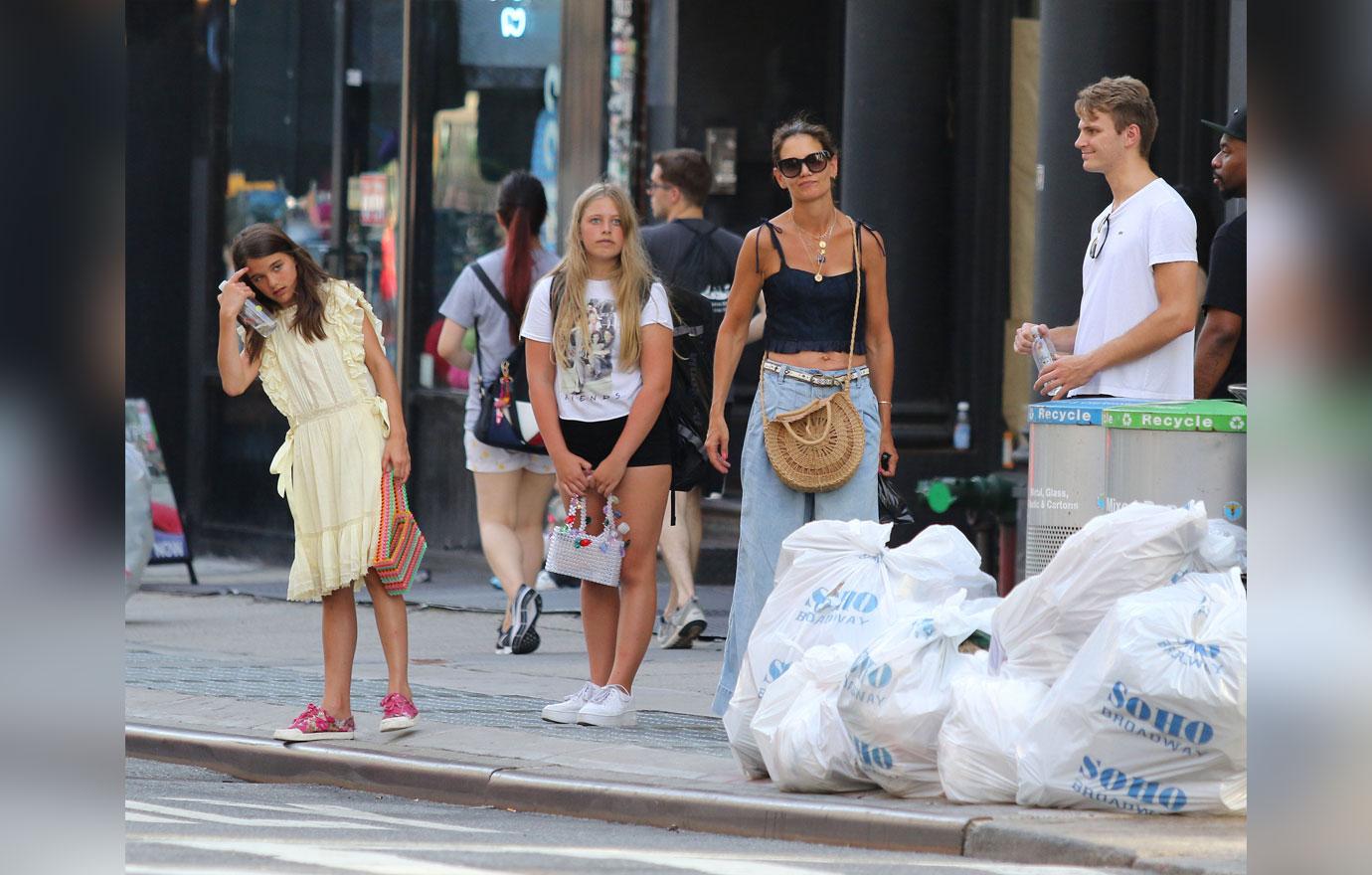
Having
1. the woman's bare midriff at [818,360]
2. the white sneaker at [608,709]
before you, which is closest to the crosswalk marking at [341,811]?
the white sneaker at [608,709]

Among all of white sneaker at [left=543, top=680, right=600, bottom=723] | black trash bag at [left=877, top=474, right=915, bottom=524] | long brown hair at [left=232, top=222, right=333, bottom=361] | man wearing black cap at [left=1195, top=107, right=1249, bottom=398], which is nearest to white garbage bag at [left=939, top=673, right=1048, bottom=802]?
black trash bag at [left=877, top=474, right=915, bottom=524]

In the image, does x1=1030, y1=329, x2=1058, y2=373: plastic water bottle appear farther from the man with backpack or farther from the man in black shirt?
the man in black shirt

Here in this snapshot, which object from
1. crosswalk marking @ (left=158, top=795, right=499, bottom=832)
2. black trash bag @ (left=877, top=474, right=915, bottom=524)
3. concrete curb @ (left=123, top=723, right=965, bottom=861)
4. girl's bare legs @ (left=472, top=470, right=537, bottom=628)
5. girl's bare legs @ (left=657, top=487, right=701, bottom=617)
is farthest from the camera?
girl's bare legs @ (left=657, top=487, right=701, bottom=617)

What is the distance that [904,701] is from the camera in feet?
19.0

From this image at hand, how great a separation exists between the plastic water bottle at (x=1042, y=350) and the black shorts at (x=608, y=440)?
1.35 m

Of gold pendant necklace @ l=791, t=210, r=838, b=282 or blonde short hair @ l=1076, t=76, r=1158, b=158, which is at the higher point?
blonde short hair @ l=1076, t=76, r=1158, b=158

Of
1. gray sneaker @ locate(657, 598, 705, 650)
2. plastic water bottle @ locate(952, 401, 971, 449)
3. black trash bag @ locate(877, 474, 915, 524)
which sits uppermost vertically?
black trash bag @ locate(877, 474, 915, 524)

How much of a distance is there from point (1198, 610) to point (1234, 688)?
0.82 ft

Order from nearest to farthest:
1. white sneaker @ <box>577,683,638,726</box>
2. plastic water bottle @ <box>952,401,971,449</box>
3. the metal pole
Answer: white sneaker @ <box>577,683,638,726</box> → plastic water bottle @ <box>952,401,971,449</box> → the metal pole

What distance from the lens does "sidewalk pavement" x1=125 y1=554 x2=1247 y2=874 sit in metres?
5.34

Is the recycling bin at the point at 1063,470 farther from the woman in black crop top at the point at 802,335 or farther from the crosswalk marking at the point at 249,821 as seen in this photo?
the crosswalk marking at the point at 249,821

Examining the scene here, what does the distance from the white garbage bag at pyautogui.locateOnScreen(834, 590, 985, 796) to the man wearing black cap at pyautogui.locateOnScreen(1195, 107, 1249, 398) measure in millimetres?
1474

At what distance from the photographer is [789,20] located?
12.5 m
